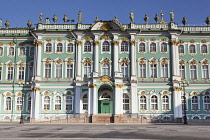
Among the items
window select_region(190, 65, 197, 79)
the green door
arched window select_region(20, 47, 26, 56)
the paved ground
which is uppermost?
arched window select_region(20, 47, 26, 56)

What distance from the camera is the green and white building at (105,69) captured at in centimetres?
5150

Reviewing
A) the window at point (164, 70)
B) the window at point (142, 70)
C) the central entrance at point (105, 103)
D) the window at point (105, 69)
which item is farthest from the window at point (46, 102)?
the window at point (164, 70)

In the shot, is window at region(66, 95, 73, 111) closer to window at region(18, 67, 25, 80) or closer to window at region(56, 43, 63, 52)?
window at region(56, 43, 63, 52)

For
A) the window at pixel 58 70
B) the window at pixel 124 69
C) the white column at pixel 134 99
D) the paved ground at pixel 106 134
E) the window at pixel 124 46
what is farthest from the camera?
the window at pixel 124 46

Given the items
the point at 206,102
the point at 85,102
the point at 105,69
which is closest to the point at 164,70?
the point at 206,102

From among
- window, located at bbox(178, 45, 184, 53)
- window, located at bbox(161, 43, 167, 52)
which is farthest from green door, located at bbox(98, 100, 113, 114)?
window, located at bbox(178, 45, 184, 53)

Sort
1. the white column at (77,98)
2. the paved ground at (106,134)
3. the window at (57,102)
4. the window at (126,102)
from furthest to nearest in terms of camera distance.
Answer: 1. the window at (57,102)
2. the window at (126,102)
3. the white column at (77,98)
4. the paved ground at (106,134)

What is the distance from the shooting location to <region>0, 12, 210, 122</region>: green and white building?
2028 inches

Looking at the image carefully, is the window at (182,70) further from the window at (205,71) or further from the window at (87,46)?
the window at (87,46)

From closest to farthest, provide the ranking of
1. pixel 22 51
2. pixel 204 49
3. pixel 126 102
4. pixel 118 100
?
pixel 118 100
pixel 126 102
pixel 204 49
pixel 22 51

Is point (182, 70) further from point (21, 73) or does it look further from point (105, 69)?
point (21, 73)

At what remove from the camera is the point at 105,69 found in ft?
173

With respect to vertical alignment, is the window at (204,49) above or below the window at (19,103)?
above

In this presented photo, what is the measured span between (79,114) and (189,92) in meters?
19.4
